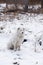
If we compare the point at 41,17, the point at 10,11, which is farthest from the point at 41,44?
the point at 10,11

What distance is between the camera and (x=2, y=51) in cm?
727

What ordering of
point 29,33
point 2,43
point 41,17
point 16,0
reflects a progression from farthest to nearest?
1. point 16,0
2. point 41,17
3. point 29,33
4. point 2,43

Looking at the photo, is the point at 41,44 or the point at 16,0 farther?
the point at 16,0

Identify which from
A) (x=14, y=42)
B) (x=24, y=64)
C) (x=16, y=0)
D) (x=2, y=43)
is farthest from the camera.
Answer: (x=16, y=0)

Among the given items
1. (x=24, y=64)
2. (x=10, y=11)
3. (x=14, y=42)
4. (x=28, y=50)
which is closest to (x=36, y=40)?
(x=28, y=50)

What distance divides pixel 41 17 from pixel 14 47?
8204mm

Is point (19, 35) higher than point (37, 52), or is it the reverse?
point (19, 35)

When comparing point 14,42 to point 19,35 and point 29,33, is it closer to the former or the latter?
point 19,35

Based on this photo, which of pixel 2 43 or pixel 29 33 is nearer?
pixel 2 43

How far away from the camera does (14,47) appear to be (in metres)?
7.27

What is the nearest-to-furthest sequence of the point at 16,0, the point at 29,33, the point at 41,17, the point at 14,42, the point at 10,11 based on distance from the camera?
the point at 14,42 < the point at 29,33 < the point at 41,17 < the point at 10,11 < the point at 16,0

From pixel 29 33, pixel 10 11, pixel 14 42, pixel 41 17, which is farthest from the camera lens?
pixel 10 11

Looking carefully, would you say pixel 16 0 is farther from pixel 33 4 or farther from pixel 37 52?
pixel 37 52

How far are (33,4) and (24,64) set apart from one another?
16.9 meters
